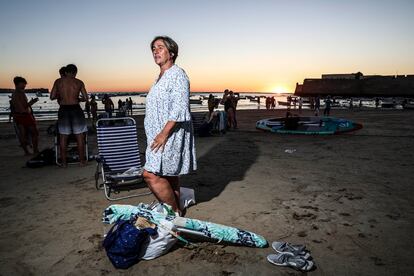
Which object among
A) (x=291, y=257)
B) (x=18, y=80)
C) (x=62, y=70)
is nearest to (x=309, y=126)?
(x=62, y=70)

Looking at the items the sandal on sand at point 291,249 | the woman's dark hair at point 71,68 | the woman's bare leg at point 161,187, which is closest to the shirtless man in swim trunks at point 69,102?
the woman's dark hair at point 71,68

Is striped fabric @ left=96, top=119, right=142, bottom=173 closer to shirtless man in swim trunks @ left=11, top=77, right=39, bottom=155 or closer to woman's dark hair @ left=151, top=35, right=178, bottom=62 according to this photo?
woman's dark hair @ left=151, top=35, right=178, bottom=62

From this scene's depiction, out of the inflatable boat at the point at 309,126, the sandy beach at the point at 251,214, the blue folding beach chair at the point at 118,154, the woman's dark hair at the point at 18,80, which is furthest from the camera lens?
the inflatable boat at the point at 309,126

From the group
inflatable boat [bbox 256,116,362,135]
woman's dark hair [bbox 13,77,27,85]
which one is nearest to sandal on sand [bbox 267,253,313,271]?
woman's dark hair [bbox 13,77,27,85]

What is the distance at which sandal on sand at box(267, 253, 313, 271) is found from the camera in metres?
2.76

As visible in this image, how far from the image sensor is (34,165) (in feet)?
22.7

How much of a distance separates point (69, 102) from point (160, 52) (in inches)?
168

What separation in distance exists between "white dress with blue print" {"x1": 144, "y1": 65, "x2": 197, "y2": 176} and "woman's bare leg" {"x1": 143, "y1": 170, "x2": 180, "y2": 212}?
111 millimetres

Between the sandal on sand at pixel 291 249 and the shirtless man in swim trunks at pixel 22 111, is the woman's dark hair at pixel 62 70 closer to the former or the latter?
the shirtless man in swim trunks at pixel 22 111

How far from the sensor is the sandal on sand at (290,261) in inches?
108

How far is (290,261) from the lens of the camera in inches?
111

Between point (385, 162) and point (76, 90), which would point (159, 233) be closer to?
point (76, 90)

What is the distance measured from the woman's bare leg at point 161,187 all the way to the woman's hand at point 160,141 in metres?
0.34

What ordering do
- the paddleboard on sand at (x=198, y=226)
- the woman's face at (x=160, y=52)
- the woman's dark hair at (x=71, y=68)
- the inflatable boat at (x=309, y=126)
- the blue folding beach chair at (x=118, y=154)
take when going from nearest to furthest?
the paddleboard on sand at (x=198, y=226)
the woman's face at (x=160, y=52)
the blue folding beach chair at (x=118, y=154)
the woman's dark hair at (x=71, y=68)
the inflatable boat at (x=309, y=126)
